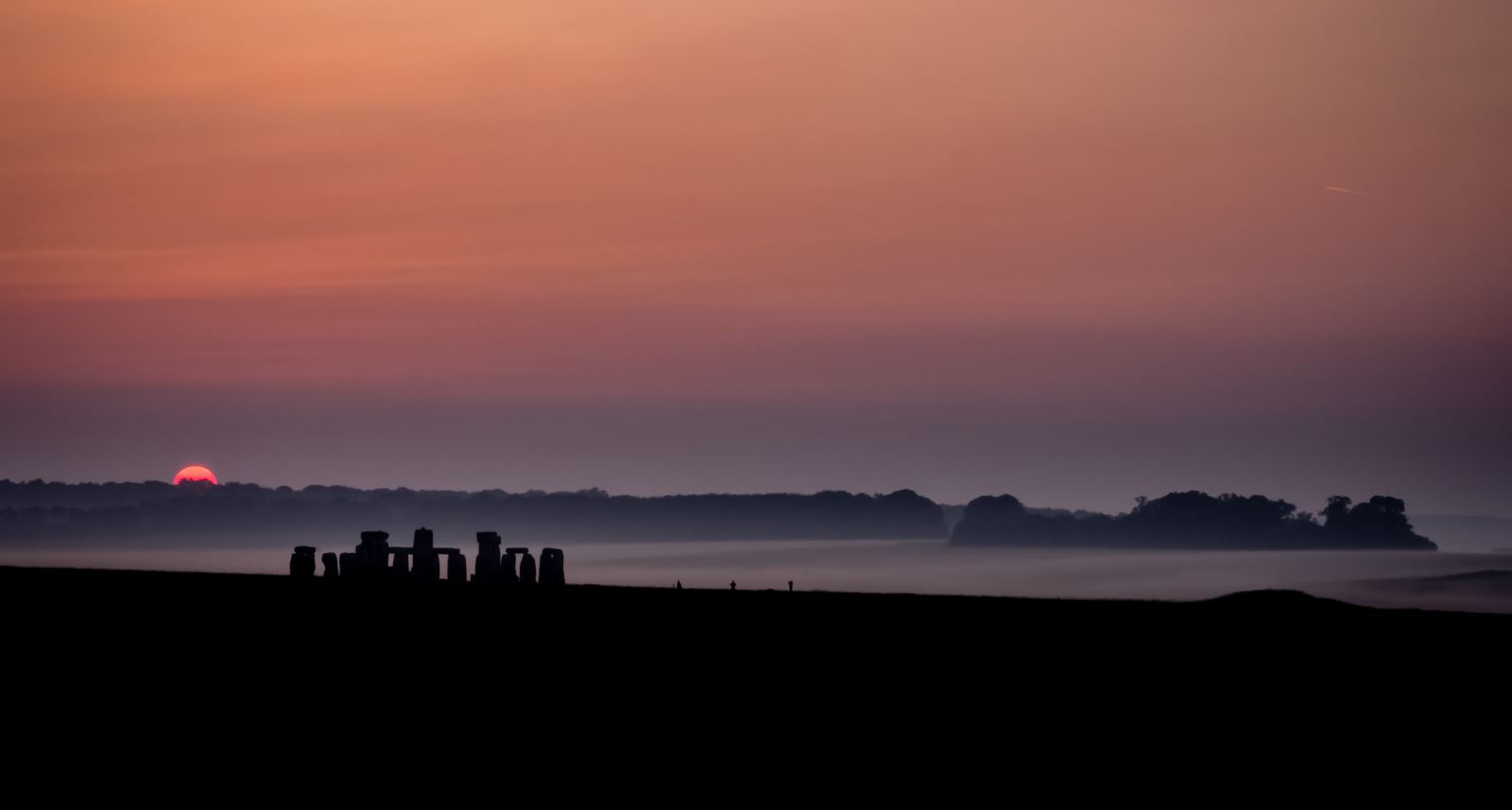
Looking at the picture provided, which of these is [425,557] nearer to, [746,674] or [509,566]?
[509,566]

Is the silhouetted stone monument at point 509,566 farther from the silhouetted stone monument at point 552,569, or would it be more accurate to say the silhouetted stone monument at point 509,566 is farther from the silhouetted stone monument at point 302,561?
the silhouetted stone monument at point 302,561

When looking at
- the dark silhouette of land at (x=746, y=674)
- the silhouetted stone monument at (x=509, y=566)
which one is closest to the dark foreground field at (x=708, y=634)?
the dark silhouette of land at (x=746, y=674)

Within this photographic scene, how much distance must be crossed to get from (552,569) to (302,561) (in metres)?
9.60

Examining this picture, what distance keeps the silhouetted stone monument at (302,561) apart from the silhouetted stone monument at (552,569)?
8.92 metres

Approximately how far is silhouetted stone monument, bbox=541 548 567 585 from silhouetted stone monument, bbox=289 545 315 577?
8.92m

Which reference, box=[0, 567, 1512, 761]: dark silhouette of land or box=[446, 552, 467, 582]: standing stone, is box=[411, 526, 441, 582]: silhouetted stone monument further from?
box=[0, 567, 1512, 761]: dark silhouette of land

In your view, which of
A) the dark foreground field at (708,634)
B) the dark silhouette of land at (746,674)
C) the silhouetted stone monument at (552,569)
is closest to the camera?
the dark silhouette of land at (746,674)

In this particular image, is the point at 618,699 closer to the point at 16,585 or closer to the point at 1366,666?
the point at 1366,666

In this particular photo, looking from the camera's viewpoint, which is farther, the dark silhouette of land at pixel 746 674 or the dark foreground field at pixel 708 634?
the dark foreground field at pixel 708 634

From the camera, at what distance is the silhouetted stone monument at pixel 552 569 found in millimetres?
48688

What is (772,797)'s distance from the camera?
1727 cm

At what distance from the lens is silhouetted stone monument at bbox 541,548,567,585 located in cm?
4869

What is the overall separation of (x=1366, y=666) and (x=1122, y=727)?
8078 mm

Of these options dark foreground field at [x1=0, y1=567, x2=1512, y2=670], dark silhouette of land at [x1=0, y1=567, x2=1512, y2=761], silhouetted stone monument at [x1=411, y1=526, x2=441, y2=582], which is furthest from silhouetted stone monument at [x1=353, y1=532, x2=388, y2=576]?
dark silhouette of land at [x1=0, y1=567, x2=1512, y2=761]
